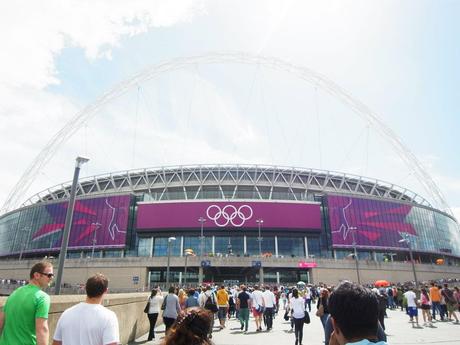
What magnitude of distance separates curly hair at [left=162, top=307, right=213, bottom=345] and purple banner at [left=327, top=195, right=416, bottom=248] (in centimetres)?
6831

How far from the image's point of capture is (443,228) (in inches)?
3189

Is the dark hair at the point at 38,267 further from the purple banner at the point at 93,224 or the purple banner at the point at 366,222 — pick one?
the purple banner at the point at 366,222

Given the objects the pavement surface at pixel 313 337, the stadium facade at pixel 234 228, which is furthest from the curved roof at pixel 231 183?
the pavement surface at pixel 313 337

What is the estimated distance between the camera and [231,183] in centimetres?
7781

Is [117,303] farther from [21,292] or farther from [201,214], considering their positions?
[201,214]

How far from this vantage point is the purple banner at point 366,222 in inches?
2660

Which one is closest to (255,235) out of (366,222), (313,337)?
(366,222)

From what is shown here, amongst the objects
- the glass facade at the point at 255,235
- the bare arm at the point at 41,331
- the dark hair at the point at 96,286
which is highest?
the glass facade at the point at 255,235

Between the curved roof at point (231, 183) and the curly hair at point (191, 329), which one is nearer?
the curly hair at point (191, 329)

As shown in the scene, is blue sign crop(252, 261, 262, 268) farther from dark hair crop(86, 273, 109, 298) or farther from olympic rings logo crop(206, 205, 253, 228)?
dark hair crop(86, 273, 109, 298)

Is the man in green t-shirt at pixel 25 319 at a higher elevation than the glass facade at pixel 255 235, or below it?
below

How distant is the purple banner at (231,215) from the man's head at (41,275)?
61.2 m

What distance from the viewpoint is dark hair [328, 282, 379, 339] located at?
2.47 m

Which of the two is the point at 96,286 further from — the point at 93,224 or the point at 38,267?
the point at 93,224
